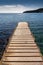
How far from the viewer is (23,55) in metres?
6.62

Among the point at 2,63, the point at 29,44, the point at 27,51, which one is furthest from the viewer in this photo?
the point at 29,44

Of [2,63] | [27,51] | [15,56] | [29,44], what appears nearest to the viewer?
[2,63]

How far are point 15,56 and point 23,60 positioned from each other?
0.49 m

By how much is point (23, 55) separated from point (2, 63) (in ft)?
3.32

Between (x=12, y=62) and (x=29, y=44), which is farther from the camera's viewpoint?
(x=29, y=44)

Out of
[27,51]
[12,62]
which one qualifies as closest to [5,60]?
[12,62]

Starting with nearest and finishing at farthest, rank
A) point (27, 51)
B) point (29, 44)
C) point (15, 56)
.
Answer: point (15, 56)
point (27, 51)
point (29, 44)

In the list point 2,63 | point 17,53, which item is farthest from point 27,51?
point 2,63

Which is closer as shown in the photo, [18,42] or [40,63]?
[40,63]

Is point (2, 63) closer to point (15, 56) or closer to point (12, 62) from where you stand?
point (12, 62)

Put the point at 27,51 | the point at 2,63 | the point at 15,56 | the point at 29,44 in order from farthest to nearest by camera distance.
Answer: the point at 29,44, the point at 27,51, the point at 15,56, the point at 2,63

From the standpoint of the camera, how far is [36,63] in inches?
231

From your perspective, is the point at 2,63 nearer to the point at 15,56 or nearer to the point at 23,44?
the point at 15,56

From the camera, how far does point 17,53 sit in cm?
689
